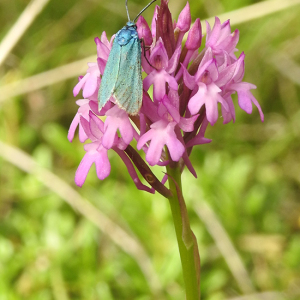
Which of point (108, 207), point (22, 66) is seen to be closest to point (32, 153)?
point (22, 66)

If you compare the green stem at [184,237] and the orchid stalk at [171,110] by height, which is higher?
the orchid stalk at [171,110]

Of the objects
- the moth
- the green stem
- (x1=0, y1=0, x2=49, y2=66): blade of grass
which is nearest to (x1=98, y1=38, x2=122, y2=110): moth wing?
the moth

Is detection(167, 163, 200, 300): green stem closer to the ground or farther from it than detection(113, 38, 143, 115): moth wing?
closer to the ground

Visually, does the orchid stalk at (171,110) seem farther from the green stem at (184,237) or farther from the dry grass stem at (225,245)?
the dry grass stem at (225,245)

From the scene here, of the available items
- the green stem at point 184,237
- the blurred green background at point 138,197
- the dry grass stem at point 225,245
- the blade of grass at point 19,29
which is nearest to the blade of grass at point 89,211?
the blurred green background at point 138,197

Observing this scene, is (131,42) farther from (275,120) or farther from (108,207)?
(275,120)

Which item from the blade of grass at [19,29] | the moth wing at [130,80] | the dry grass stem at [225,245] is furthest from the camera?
the blade of grass at [19,29]

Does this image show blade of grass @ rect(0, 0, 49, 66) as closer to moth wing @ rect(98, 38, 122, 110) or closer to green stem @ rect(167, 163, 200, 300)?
moth wing @ rect(98, 38, 122, 110)
